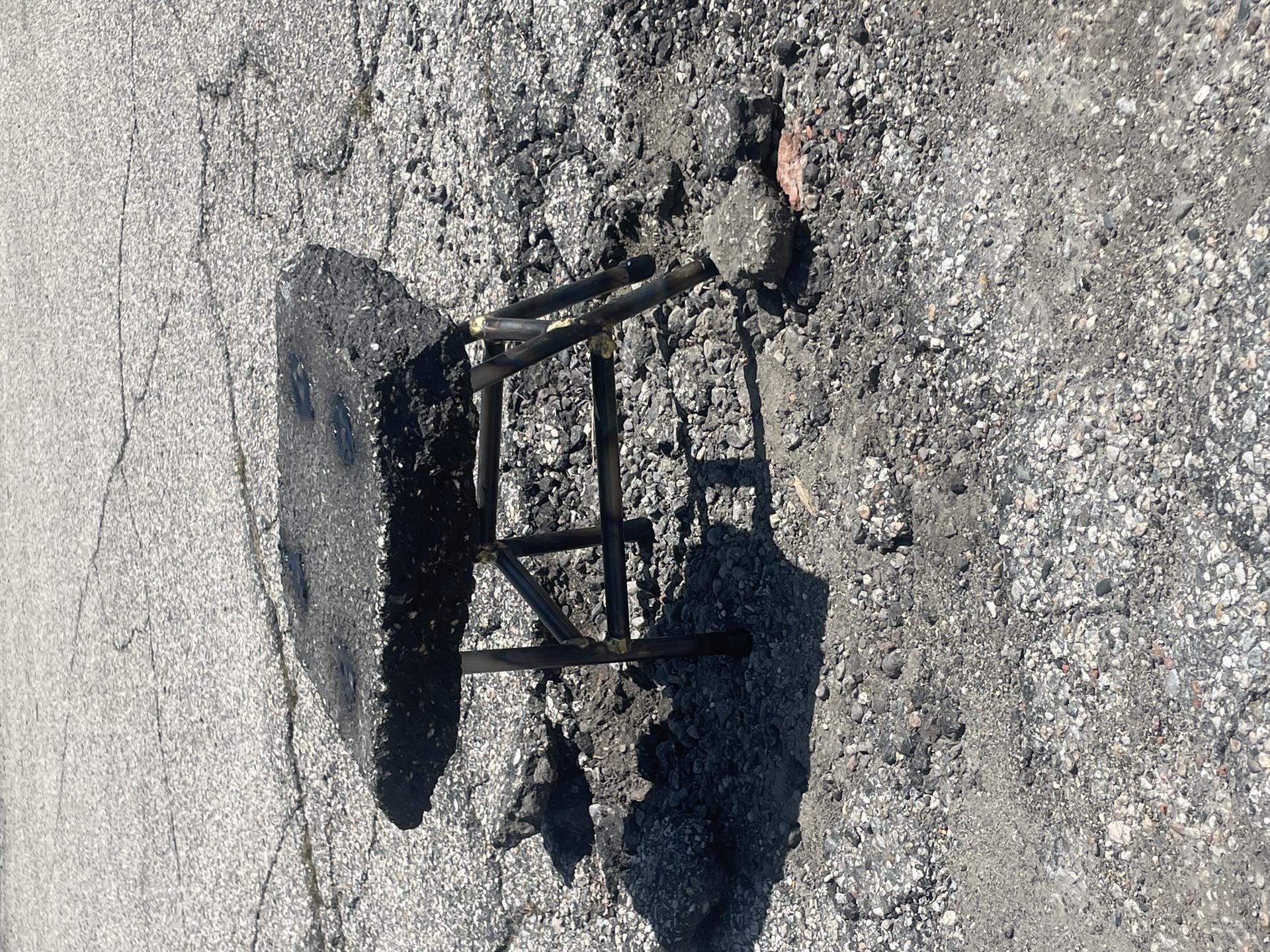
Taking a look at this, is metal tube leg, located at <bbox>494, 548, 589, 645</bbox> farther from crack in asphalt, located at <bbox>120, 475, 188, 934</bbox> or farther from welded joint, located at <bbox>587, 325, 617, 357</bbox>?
crack in asphalt, located at <bbox>120, 475, 188, 934</bbox>

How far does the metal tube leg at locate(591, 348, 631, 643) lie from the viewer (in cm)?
150

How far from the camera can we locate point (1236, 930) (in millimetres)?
1173

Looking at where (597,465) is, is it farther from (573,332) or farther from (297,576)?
(297,576)

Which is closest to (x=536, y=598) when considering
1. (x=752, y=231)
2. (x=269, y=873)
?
(x=752, y=231)

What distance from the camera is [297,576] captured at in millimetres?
1647

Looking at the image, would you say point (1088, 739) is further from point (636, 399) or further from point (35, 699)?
point (35, 699)

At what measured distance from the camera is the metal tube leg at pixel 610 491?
58.9 inches

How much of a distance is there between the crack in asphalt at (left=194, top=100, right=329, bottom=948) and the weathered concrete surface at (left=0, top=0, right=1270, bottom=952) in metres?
0.01

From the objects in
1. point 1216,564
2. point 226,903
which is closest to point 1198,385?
point 1216,564

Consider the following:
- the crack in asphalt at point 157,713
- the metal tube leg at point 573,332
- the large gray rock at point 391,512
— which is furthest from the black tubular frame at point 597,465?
the crack in asphalt at point 157,713

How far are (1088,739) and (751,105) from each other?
1.01 metres

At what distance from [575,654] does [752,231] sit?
0.67 m

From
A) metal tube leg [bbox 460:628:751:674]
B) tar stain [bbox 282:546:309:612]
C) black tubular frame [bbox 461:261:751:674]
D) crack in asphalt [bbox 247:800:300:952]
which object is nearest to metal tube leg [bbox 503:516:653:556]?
black tubular frame [bbox 461:261:751:674]

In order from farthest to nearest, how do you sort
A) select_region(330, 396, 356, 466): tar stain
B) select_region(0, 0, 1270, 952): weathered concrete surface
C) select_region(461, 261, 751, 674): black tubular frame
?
select_region(461, 261, 751, 674): black tubular frame → select_region(330, 396, 356, 466): tar stain → select_region(0, 0, 1270, 952): weathered concrete surface
